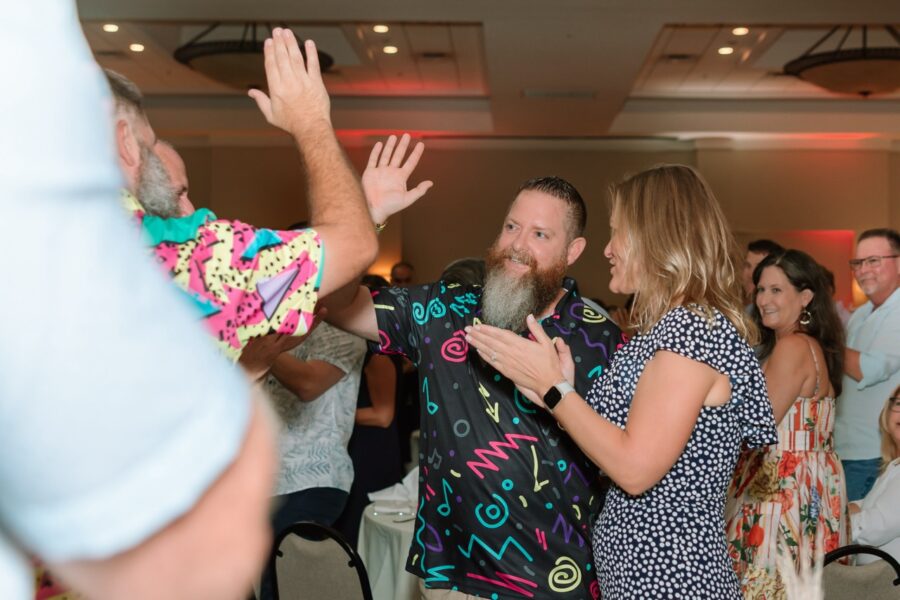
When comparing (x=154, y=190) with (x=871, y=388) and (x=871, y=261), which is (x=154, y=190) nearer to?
(x=871, y=388)

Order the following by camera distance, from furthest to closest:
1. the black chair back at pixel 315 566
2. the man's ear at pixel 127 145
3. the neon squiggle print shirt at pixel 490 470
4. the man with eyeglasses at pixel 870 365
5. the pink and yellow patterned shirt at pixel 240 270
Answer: the man with eyeglasses at pixel 870 365 < the black chair back at pixel 315 566 < the neon squiggle print shirt at pixel 490 470 < the man's ear at pixel 127 145 < the pink and yellow patterned shirt at pixel 240 270

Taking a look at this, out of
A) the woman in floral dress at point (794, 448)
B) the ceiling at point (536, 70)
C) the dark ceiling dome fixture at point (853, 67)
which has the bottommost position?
the woman in floral dress at point (794, 448)

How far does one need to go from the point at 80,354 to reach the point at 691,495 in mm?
1962

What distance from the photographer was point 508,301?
2566 mm

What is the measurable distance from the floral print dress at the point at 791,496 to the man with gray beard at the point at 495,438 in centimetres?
126

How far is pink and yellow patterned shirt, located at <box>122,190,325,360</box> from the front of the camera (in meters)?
1.04

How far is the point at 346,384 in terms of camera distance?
3680 mm

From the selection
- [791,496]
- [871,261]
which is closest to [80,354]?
[791,496]

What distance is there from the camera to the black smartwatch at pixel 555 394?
6.75ft

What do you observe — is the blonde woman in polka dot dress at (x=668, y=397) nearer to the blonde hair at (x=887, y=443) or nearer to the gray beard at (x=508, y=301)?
the gray beard at (x=508, y=301)

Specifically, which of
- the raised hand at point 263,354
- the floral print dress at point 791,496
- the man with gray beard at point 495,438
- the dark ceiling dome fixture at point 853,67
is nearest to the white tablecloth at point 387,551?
the man with gray beard at point 495,438

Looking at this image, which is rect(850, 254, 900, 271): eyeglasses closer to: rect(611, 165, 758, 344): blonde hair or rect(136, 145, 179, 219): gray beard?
rect(611, 165, 758, 344): blonde hair

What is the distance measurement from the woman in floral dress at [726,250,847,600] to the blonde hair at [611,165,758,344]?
1.48 meters

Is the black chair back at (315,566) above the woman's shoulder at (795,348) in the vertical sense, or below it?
below
